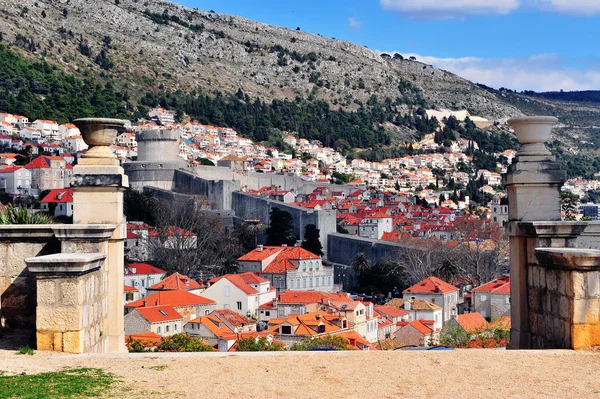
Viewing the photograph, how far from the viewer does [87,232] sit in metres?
5.87

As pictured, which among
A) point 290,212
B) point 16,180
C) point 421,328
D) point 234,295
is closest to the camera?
point 421,328

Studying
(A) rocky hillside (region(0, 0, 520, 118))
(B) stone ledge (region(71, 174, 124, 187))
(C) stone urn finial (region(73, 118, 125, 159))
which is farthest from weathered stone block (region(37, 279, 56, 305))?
(A) rocky hillside (region(0, 0, 520, 118))

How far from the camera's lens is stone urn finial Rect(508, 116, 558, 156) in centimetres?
625

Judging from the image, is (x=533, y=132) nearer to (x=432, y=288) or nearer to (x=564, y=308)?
(x=564, y=308)

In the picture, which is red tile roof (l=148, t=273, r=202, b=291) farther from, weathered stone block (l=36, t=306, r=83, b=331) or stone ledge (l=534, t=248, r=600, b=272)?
stone ledge (l=534, t=248, r=600, b=272)

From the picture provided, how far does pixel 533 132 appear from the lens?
6293 mm

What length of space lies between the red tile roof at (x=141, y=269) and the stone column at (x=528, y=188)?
30.8m

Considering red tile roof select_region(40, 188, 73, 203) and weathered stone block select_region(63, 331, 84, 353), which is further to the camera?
red tile roof select_region(40, 188, 73, 203)

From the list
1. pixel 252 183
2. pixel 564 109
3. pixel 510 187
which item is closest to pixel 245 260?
pixel 252 183

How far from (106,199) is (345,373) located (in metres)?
2.41

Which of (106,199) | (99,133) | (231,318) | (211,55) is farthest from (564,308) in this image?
(211,55)

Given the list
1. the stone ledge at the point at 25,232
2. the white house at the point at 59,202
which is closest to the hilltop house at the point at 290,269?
the white house at the point at 59,202

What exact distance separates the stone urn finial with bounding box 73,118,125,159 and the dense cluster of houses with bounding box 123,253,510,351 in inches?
434

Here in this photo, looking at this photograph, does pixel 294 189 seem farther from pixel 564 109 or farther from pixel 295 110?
pixel 564 109
